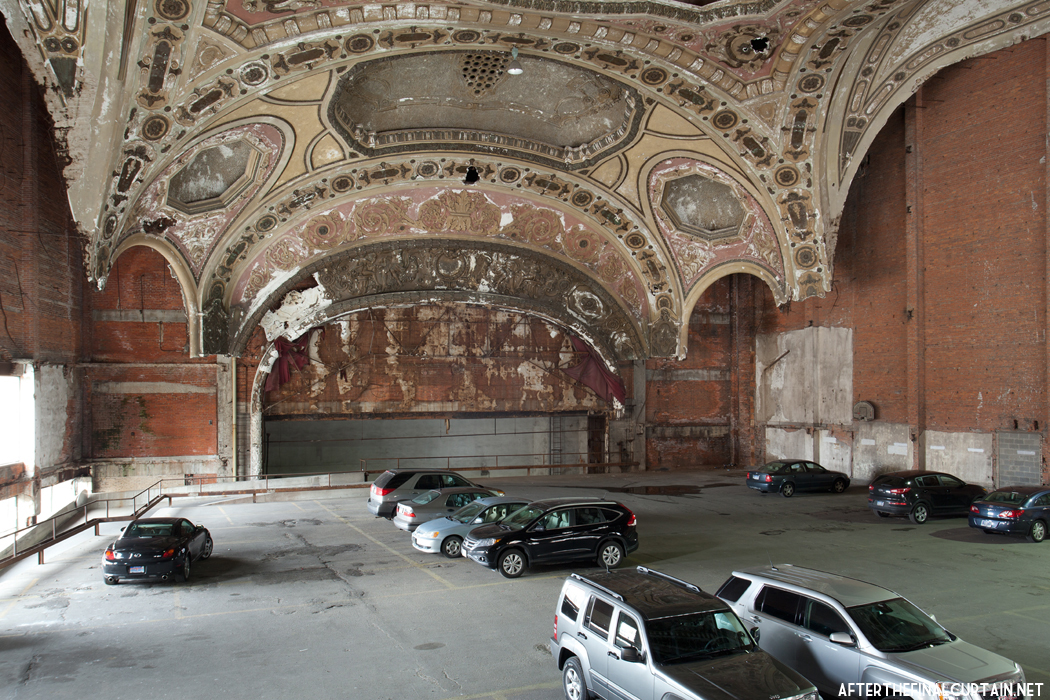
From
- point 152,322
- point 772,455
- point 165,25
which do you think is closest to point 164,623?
point 165,25

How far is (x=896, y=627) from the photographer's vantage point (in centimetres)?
600

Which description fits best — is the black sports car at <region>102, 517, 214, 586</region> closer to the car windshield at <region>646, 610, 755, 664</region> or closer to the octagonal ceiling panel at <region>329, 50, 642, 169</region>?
the car windshield at <region>646, 610, 755, 664</region>

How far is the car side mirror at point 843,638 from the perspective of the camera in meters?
5.85

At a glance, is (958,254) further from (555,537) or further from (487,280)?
(555,537)

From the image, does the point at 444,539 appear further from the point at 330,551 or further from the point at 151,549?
the point at 151,549

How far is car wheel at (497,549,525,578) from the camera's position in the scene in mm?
10625

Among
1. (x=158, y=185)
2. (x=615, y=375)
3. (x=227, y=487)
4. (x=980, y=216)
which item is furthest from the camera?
(x=615, y=375)

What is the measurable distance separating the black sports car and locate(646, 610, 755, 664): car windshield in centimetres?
804

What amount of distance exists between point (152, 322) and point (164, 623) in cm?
1456

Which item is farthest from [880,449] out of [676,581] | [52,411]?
[52,411]

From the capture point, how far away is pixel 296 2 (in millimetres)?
12461

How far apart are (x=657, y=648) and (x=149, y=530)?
354 inches

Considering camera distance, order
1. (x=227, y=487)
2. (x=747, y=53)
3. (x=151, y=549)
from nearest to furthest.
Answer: (x=151, y=549), (x=747, y=53), (x=227, y=487)

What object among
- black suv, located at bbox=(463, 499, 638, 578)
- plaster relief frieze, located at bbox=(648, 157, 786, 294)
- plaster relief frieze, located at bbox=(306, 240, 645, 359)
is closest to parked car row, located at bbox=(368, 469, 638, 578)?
black suv, located at bbox=(463, 499, 638, 578)
